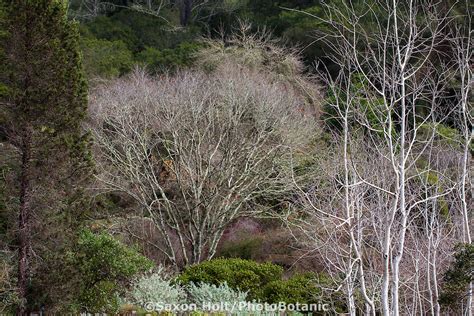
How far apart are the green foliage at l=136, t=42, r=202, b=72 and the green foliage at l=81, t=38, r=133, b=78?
758mm

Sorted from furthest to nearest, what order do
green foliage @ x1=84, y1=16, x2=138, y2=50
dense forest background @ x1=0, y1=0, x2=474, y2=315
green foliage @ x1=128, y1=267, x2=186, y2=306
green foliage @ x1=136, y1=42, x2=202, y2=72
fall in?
green foliage @ x1=84, y1=16, x2=138, y2=50 < green foliage @ x1=136, y1=42, x2=202, y2=72 < green foliage @ x1=128, y1=267, x2=186, y2=306 < dense forest background @ x1=0, y1=0, x2=474, y2=315

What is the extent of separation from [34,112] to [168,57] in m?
13.0

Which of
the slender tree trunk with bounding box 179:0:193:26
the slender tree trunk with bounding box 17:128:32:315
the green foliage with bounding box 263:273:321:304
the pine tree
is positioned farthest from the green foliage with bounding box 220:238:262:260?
the slender tree trunk with bounding box 179:0:193:26

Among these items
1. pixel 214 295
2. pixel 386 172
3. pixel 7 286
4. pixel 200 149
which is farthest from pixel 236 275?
pixel 200 149

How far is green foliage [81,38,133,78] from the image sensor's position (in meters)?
21.5

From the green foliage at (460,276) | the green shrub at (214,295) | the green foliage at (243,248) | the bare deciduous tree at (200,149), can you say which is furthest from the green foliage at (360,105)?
the green foliage at (243,248)

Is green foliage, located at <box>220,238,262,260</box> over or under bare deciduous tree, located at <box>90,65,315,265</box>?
under

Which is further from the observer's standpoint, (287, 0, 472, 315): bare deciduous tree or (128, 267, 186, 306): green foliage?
(128, 267, 186, 306): green foliage

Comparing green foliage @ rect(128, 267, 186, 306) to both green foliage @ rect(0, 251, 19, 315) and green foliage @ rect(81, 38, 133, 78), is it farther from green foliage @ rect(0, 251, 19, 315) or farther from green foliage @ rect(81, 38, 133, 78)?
green foliage @ rect(81, 38, 133, 78)

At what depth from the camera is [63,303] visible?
11.3 metres

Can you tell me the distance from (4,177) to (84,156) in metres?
1.59

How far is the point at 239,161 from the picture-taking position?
16.4m

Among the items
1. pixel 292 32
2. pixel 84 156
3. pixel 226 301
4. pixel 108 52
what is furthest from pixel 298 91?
pixel 226 301

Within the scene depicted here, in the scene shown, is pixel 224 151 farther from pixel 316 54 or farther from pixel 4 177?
pixel 316 54
